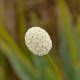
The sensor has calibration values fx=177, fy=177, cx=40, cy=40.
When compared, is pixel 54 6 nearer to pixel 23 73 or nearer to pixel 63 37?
pixel 63 37

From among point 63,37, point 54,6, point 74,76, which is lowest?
point 74,76

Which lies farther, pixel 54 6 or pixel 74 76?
pixel 54 6

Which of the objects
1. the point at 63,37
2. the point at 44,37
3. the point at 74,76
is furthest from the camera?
the point at 63,37

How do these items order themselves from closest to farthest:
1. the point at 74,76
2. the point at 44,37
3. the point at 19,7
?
the point at 44,37, the point at 74,76, the point at 19,7

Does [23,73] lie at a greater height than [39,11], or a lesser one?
lesser

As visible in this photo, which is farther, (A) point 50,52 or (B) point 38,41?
(A) point 50,52

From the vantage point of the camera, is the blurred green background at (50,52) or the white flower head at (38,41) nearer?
the white flower head at (38,41)

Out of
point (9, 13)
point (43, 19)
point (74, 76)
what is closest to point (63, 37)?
point (74, 76)

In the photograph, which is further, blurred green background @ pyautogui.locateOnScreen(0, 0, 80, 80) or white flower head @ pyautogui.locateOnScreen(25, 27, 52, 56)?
blurred green background @ pyautogui.locateOnScreen(0, 0, 80, 80)
